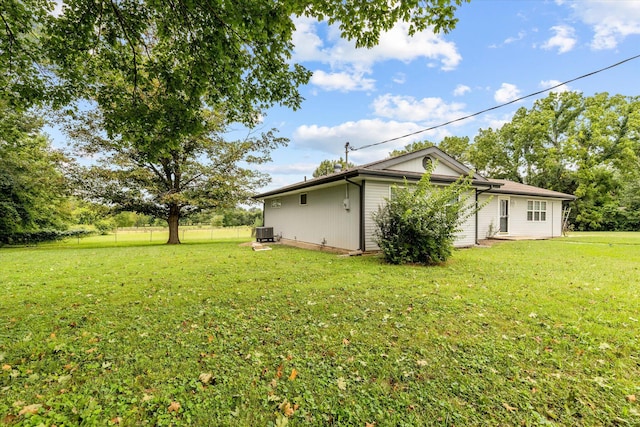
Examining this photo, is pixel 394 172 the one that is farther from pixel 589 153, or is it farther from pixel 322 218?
pixel 589 153

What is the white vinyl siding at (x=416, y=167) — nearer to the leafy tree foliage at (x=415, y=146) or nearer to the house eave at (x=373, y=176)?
the house eave at (x=373, y=176)

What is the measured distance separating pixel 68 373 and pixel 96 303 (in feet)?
7.25

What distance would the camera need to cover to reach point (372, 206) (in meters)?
9.38

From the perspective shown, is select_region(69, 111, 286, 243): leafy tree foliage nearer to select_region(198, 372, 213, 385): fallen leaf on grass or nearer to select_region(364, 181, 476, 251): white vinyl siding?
select_region(364, 181, 476, 251): white vinyl siding

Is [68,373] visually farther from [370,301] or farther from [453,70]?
[453,70]

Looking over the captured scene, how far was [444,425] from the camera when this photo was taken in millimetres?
1857

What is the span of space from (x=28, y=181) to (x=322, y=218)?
15.7m

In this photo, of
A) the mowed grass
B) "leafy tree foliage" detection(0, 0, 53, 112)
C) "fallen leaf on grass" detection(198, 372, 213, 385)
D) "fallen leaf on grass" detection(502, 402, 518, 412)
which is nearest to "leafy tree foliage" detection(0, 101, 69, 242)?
Result: "leafy tree foliage" detection(0, 0, 53, 112)

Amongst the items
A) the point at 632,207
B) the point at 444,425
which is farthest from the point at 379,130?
the point at 632,207

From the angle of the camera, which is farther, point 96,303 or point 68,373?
point 96,303

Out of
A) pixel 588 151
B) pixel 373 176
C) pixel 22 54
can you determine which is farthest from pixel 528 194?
pixel 22 54

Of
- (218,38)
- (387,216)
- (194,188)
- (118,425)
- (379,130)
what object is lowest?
(118,425)

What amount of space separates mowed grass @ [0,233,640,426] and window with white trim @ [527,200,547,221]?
472 inches

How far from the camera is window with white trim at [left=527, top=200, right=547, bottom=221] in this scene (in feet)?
51.2
